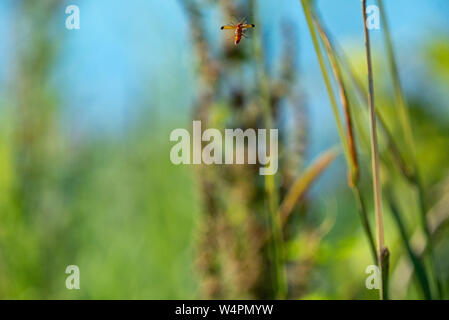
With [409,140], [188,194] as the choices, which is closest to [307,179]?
[409,140]

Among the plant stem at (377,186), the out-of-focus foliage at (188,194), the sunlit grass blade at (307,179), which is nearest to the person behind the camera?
the plant stem at (377,186)

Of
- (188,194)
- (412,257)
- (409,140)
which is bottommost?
(412,257)

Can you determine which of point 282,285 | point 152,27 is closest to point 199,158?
point 282,285

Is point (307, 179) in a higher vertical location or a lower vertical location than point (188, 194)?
lower

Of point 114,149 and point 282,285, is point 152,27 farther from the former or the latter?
point 282,285

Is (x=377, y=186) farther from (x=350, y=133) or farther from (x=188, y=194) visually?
(x=188, y=194)

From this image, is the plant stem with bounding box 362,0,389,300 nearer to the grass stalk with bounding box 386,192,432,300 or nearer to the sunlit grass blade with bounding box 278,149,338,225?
the grass stalk with bounding box 386,192,432,300

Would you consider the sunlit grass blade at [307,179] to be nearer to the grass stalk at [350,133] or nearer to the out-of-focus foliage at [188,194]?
the out-of-focus foliage at [188,194]

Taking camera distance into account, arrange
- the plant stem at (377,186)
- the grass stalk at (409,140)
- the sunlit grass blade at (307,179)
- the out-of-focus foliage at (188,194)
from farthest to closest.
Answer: the out-of-focus foliage at (188,194) → the sunlit grass blade at (307,179) → the grass stalk at (409,140) → the plant stem at (377,186)

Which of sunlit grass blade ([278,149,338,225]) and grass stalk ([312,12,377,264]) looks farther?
sunlit grass blade ([278,149,338,225])

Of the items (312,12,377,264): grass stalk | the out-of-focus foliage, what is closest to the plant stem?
(312,12,377,264): grass stalk

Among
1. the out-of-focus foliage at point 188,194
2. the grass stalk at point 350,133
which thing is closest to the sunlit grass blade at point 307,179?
the out-of-focus foliage at point 188,194
